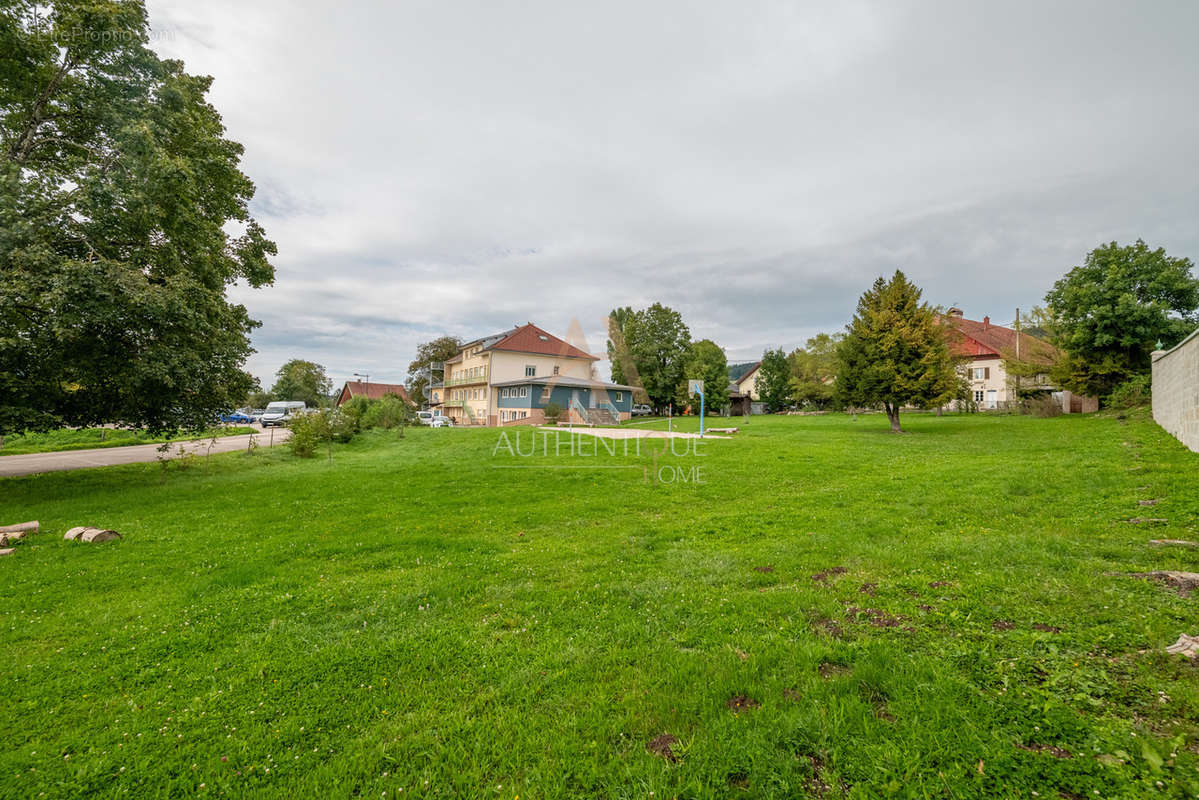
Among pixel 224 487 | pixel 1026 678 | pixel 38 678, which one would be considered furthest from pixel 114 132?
pixel 1026 678

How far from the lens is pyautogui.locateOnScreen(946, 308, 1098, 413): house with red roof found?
101 ft

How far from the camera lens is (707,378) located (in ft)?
162

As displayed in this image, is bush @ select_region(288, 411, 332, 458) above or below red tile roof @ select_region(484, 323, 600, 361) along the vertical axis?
below

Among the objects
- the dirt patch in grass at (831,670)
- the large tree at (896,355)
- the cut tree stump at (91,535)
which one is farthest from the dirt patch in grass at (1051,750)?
the large tree at (896,355)

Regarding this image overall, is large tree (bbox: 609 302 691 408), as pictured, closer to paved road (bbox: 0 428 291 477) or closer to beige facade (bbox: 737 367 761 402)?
beige facade (bbox: 737 367 761 402)

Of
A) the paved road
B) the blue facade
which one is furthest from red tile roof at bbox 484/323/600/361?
the paved road

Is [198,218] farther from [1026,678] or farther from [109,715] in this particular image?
[1026,678]

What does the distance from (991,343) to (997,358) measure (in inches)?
161

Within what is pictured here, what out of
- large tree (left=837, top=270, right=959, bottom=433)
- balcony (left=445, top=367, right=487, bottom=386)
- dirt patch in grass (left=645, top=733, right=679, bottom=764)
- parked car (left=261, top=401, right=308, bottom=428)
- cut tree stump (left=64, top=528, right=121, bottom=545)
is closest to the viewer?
dirt patch in grass (left=645, top=733, right=679, bottom=764)

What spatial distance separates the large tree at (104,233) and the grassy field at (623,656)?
4747 mm

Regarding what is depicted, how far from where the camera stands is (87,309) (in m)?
9.48

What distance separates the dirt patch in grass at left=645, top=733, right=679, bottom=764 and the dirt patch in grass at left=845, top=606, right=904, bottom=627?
2246 mm

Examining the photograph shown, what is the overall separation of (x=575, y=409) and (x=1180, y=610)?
3545 centimetres

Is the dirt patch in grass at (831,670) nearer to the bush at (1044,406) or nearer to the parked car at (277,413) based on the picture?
the bush at (1044,406)
